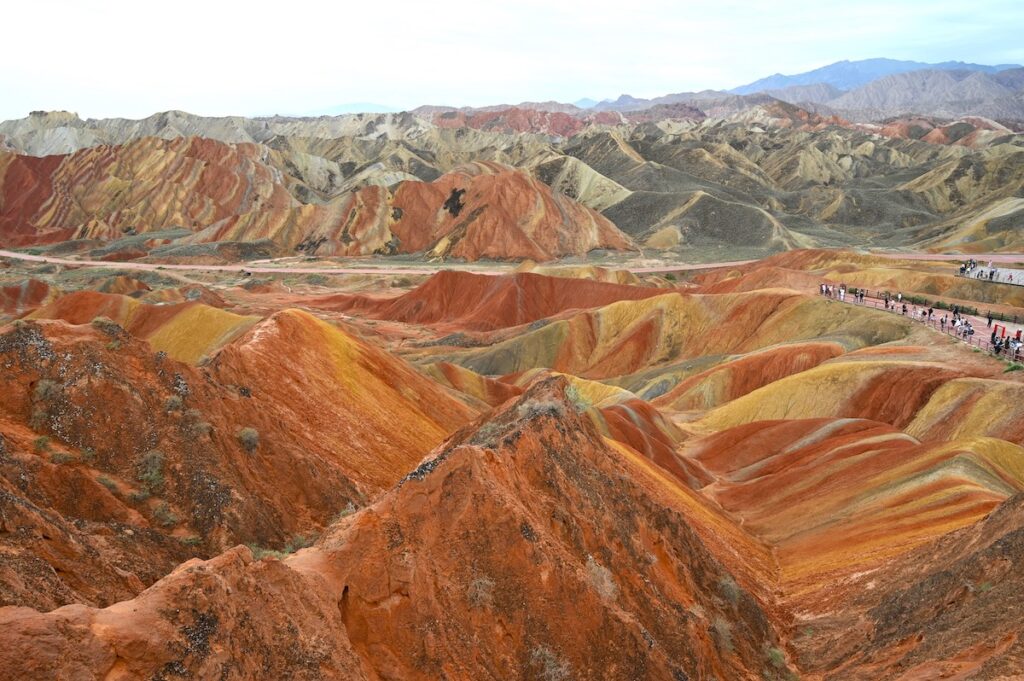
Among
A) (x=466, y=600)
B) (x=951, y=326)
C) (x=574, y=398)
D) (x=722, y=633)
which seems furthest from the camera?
(x=951, y=326)

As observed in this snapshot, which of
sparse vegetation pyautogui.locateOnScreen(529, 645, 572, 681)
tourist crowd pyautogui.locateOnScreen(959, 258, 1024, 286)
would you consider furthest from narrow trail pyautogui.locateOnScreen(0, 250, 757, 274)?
sparse vegetation pyautogui.locateOnScreen(529, 645, 572, 681)

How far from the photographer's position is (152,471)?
1576cm

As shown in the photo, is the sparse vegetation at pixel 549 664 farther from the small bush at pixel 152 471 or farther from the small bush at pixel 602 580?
the small bush at pixel 152 471

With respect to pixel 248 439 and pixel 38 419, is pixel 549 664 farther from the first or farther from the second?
pixel 38 419

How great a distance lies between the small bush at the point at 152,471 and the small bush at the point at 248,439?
2341 mm

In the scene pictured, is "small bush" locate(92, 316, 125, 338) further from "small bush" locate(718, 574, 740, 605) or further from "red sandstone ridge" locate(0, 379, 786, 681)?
"small bush" locate(718, 574, 740, 605)

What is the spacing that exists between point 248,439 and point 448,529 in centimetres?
801

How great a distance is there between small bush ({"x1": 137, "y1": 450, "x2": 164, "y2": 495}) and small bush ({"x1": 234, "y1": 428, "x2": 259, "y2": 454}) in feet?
7.68

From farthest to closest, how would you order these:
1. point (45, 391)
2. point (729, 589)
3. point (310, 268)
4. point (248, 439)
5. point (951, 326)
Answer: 1. point (310, 268)
2. point (951, 326)
3. point (248, 439)
4. point (729, 589)
5. point (45, 391)

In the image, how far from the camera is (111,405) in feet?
54.0

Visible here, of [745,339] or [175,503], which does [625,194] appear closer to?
[745,339]

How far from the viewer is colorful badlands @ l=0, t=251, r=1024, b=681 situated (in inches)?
389

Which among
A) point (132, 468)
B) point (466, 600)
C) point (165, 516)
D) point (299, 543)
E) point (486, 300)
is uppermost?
point (132, 468)

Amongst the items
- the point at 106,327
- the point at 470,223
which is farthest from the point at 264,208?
the point at 106,327
